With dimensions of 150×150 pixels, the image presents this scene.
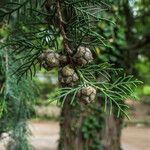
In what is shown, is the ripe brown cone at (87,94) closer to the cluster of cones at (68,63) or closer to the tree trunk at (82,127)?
the cluster of cones at (68,63)

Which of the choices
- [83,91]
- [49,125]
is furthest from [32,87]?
[49,125]

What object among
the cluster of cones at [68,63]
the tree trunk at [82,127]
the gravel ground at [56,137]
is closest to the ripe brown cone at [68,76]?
the cluster of cones at [68,63]

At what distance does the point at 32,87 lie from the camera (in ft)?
8.63

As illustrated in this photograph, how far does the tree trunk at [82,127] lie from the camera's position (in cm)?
580

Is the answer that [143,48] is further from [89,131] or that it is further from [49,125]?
[49,125]

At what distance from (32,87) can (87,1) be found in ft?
3.69

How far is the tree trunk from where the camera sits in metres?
5.80

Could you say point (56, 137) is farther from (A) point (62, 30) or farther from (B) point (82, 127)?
(A) point (62, 30)

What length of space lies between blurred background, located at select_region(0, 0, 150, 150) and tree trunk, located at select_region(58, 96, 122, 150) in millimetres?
290

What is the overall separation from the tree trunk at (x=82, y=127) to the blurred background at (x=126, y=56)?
0.29 metres

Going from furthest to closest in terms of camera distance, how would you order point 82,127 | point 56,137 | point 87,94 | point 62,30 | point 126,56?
point 56,137
point 126,56
point 82,127
point 62,30
point 87,94

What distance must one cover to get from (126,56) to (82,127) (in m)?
1.20

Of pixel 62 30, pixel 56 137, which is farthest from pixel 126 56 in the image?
pixel 56 137

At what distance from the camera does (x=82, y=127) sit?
588cm
